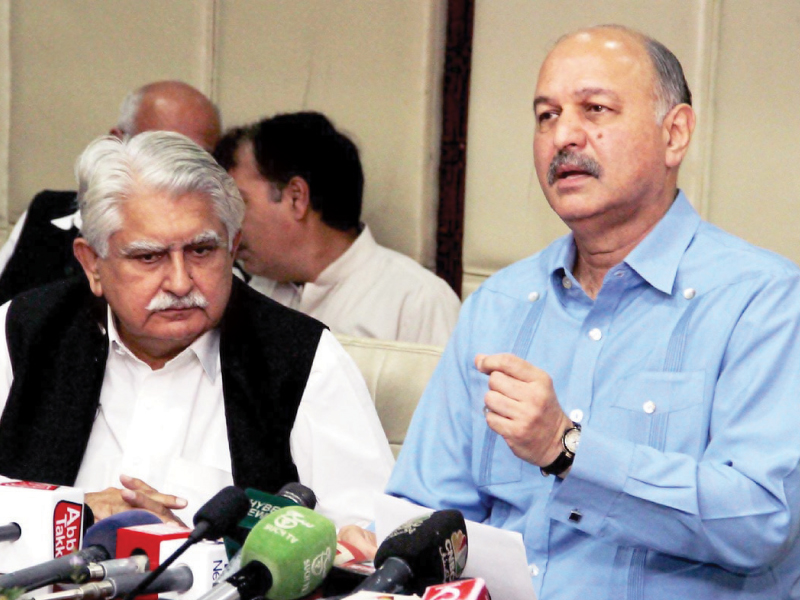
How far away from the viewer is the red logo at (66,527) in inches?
60.9

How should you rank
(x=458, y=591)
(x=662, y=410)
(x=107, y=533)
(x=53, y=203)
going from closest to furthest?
(x=458, y=591) < (x=107, y=533) < (x=662, y=410) < (x=53, y=203)

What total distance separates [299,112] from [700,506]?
2.38 meters

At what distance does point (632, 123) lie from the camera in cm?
196

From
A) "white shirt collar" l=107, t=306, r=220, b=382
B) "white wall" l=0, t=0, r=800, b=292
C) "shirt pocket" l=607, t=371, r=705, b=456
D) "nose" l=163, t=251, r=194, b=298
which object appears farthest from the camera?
"white wall" l=0, t=0, r=800, b=292

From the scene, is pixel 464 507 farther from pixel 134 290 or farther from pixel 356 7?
pixel 356 7

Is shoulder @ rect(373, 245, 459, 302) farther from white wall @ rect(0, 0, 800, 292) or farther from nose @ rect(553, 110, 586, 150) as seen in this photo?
nose @ rect(553, 110, 586, 150)

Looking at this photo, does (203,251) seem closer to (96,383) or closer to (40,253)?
(96,383)

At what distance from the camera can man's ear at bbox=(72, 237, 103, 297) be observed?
2.44 meters

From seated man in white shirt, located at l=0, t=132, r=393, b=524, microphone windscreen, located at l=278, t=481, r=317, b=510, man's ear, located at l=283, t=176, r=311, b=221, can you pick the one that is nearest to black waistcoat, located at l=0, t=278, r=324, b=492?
seated man in white shirt, located at l=0, t=132, r=393, b=524

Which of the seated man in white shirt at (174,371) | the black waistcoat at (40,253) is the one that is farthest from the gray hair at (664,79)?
the black waistcoat at (40,253)

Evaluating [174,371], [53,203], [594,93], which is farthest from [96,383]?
[53,203]

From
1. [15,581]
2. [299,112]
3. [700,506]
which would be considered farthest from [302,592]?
[299,112]

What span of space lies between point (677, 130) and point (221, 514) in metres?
1.12

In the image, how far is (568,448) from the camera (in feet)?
5.53
